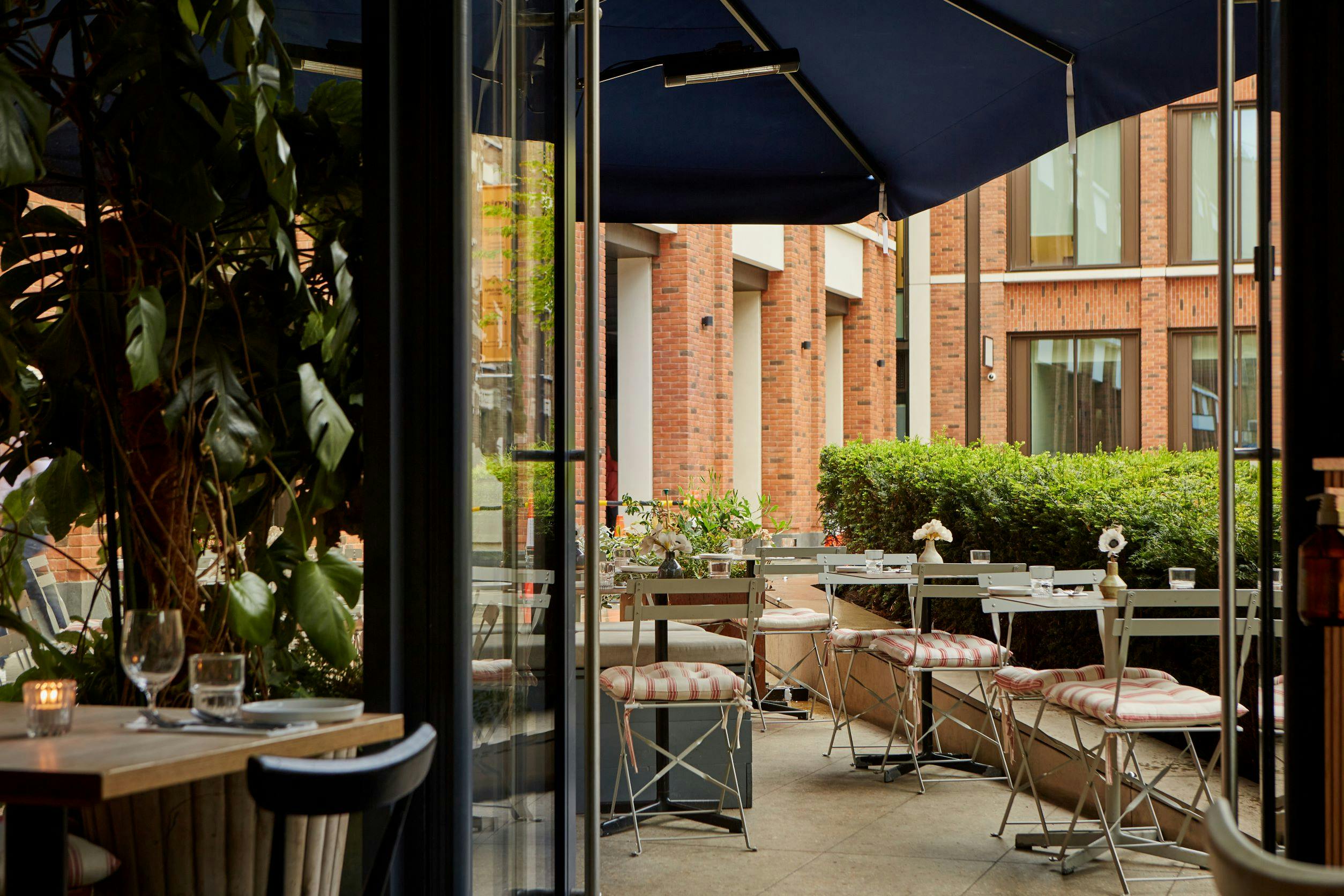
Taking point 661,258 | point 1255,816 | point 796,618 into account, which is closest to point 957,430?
point 661,258

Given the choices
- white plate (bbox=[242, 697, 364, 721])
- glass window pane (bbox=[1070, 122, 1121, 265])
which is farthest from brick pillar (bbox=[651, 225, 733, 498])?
white plate (bbox=[242, 697, 364, 721])

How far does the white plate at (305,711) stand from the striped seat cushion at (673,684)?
2091mm

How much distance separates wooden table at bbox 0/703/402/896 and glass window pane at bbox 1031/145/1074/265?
1346 cm

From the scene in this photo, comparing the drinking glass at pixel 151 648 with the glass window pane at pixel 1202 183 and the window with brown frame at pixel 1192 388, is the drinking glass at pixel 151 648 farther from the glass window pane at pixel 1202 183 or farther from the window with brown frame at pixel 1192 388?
the glass window pane at pixel 1202 183

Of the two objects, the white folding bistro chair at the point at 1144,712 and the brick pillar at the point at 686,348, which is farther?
the brick pillar at the point at 686,348

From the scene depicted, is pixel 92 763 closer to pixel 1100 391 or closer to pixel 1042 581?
pixel 1042 581

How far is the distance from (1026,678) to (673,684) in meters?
1.27

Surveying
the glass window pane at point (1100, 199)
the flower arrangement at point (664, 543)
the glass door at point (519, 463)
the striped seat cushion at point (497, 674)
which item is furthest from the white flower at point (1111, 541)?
the glass window pane at point (1100, 199)

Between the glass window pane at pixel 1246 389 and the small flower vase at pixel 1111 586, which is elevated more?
the glass window pane at pixel 1246 389

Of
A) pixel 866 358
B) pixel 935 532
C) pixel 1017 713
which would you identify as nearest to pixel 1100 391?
pixel 866 358

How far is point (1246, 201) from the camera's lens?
2.42m

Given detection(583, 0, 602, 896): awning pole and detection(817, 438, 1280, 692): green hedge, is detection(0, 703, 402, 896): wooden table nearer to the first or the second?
detection(583, 0, 602, 896): awning pole

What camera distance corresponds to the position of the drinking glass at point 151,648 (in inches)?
74.0

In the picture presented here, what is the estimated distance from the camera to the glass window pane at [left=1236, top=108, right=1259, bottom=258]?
7.86ft
